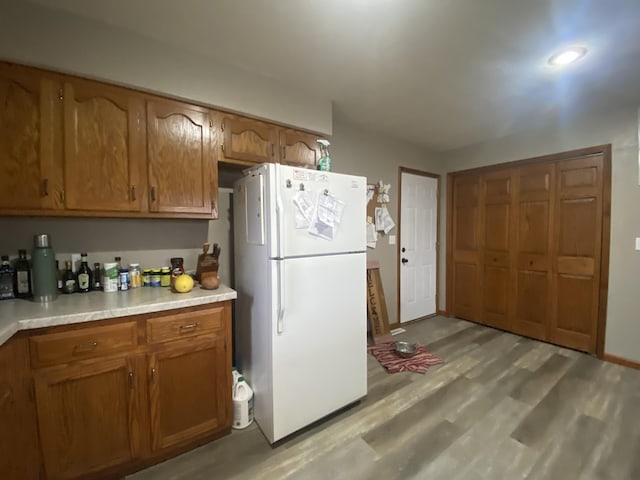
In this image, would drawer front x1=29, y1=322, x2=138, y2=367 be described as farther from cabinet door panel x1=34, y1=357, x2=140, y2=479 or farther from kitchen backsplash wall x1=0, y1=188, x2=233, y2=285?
kitchen backsplash wall x1=0, y1=188, x2=233, y2=285

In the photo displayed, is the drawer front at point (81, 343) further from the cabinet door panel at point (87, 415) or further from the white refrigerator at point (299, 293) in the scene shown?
the white refrigerator at point (299, 293)

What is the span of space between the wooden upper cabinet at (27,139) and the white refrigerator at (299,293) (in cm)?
104

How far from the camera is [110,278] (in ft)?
5.83

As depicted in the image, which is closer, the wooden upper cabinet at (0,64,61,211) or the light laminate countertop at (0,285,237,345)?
the light laminate countertop at (0,285,237,345)

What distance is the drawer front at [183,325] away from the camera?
149 centimetres

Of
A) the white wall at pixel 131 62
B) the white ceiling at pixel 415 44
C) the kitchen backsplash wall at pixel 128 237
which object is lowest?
the kitchen backsplash wall at pixel 128 237

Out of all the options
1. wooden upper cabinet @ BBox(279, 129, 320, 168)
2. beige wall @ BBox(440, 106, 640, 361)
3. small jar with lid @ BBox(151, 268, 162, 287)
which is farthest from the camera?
beige wall @ BBox(440, 106, 640, 361)

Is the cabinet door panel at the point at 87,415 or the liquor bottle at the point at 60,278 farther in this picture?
the liquor bottle at the point at 60,278

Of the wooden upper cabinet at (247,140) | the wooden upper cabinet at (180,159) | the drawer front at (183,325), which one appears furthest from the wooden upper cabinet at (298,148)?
the drawer front at (183,325)

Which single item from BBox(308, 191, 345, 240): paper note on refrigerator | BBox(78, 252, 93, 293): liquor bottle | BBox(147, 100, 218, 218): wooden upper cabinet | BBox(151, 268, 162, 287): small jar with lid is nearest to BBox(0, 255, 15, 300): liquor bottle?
BBox(78, 252, 93, 293): liquor bottle

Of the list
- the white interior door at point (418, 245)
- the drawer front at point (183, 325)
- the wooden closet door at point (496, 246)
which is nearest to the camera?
the drawer front at point (183, 325)

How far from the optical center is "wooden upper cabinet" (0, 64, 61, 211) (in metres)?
1.40

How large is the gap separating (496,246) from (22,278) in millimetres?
4441

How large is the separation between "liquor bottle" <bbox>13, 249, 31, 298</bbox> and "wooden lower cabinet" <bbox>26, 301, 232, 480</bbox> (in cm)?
57
